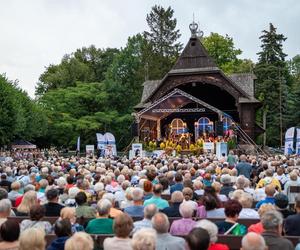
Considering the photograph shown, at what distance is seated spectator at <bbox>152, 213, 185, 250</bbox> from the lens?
4.78 metres

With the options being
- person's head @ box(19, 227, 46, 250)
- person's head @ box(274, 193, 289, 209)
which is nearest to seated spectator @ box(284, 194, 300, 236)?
person's head @ box(274, 193, 289, 209)

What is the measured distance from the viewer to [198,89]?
39219mm

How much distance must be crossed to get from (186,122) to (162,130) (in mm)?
2124

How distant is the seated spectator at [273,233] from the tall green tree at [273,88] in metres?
44.6

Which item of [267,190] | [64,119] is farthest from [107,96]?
[267,190]

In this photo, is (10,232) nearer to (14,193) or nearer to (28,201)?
(28,201)

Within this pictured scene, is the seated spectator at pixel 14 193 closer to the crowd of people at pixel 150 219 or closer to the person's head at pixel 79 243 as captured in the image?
the crowd of people at pixel 150 219

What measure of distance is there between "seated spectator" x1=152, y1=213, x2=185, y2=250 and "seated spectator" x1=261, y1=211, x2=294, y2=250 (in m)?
0.90

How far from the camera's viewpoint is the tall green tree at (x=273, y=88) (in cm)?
4928

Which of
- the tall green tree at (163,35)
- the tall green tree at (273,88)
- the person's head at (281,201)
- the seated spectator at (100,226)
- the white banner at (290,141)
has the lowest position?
the seated spectator at (100,226)

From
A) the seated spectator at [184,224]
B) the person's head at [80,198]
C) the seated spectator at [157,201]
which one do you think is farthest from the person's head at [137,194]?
the seated spectator at [184,224]

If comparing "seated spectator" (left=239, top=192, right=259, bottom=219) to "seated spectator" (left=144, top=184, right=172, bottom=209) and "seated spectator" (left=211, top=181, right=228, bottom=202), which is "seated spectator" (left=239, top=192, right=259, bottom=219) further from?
"seated spectator" (left=211, top=181, right=228, bottom=202)

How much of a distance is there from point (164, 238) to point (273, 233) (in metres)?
1.16

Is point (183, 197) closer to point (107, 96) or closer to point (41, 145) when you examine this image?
point (107, 96)
